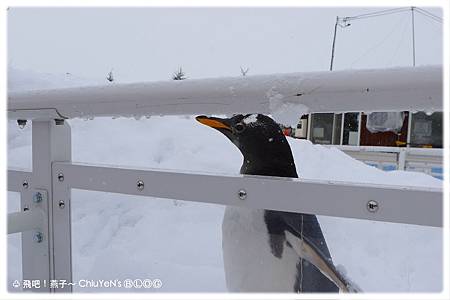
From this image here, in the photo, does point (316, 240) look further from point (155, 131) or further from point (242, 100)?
point (155, 131)

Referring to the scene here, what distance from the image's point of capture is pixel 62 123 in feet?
2.91

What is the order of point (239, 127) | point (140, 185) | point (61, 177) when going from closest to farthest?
1. point (140, 185)
2. point (61, 177)
3. point (239, 127)

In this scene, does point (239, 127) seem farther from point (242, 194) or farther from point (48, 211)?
point (48, 211)

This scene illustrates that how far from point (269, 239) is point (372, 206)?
337 millimetres

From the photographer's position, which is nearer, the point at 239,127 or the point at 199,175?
the point at 199,175

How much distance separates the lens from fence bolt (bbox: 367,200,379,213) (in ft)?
1.83

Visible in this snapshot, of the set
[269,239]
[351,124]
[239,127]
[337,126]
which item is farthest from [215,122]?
[337,126]

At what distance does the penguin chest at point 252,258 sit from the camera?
82 centimetres

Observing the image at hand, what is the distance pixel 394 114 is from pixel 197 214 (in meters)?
0.49

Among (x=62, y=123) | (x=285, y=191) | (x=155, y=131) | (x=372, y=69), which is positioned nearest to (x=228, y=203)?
(x=285, y=191)

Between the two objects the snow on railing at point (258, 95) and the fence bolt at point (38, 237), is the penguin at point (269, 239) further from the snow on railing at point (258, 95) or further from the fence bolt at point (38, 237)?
the fence bolt at point (38, 237)

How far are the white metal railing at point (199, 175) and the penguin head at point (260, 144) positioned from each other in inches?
10.9

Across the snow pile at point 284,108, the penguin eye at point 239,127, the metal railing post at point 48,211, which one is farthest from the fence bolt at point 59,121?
the snow pile at point 284,108

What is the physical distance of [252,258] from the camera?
0.92 meters
